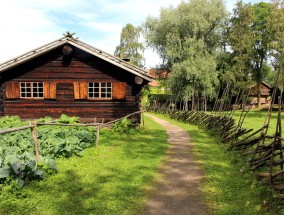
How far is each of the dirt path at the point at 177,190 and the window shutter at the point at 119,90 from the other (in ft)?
22.5

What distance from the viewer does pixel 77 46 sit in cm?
1577

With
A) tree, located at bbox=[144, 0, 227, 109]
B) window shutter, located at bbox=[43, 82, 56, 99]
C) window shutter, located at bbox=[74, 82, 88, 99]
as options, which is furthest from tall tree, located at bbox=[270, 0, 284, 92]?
window shutter, located at bbox=[43, 82, 56, 99]

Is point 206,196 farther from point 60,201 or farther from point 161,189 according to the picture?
point 60,201

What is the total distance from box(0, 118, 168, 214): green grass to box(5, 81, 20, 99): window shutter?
8.29 meters

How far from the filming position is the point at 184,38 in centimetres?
3353

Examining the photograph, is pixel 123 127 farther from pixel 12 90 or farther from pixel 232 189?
pixel 232 189

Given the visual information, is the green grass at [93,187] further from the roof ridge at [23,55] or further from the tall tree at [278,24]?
the tall tree at [278,24]

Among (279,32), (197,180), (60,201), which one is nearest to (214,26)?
(279,32)

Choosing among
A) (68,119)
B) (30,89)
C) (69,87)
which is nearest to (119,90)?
(69,87)

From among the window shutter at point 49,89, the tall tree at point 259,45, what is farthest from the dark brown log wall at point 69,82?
the tall tree at point 259,45

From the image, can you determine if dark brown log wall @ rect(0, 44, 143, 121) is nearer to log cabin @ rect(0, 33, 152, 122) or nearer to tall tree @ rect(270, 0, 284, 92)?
log cabin @ rect(0, 33, 152, 122)

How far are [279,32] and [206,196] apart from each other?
95.7ft

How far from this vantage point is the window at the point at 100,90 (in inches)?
656

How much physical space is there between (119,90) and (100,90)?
3.78 feet
